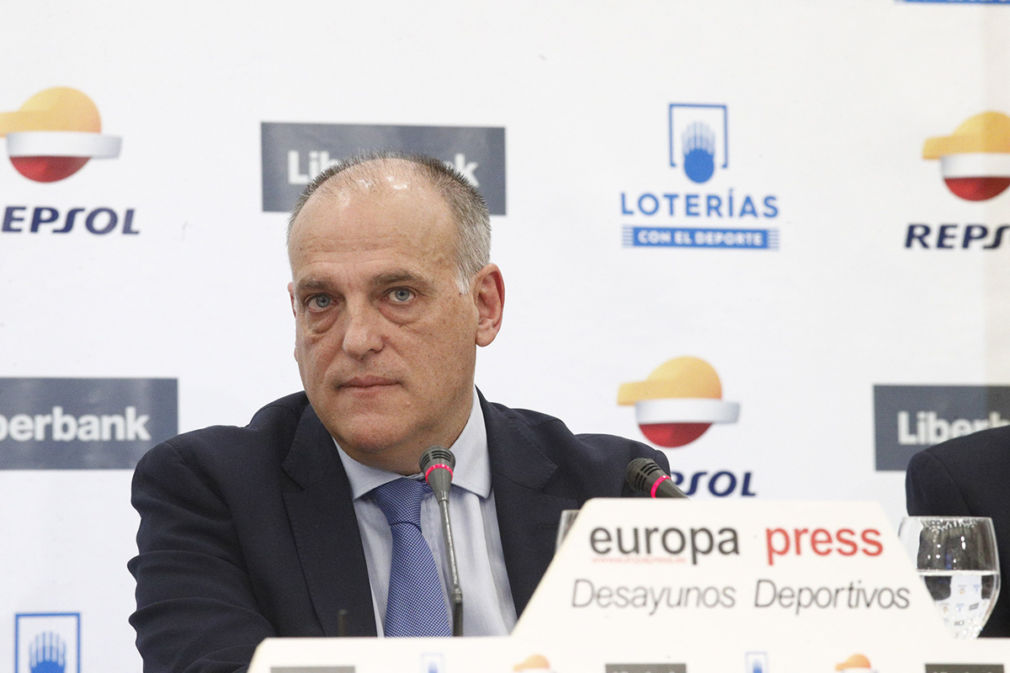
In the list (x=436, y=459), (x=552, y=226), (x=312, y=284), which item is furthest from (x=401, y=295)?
(x=552, y=226)

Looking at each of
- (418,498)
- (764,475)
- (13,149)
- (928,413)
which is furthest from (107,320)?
(928,413)

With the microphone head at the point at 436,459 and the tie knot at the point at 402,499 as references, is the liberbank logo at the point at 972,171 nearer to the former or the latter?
the tie knot at the point at 402,499

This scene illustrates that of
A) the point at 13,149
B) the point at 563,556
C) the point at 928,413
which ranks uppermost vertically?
the point at 13,149

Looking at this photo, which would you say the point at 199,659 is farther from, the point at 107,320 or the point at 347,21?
the point at 347,21

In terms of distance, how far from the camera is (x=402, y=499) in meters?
2.18

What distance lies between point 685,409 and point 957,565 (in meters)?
1.77

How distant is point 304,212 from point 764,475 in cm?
161

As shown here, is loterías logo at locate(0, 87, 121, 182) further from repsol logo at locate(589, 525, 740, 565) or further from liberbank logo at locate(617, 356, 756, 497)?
repsol logo at locate(589, 525, 740, 565)

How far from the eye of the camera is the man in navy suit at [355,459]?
206 centimetres

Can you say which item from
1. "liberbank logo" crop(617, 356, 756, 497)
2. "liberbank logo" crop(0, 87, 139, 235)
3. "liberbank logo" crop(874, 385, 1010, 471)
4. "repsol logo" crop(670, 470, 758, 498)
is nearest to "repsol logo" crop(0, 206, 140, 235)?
"liberbank logo" crop(0, 87, 139, 235)

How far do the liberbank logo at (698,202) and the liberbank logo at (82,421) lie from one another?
124 cm

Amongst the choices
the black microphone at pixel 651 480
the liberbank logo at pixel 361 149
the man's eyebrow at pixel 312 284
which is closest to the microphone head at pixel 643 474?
the black microphone at pixel 651 480

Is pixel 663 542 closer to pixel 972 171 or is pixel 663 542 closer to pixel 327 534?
pixel 327 534

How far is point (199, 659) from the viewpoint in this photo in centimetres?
167
